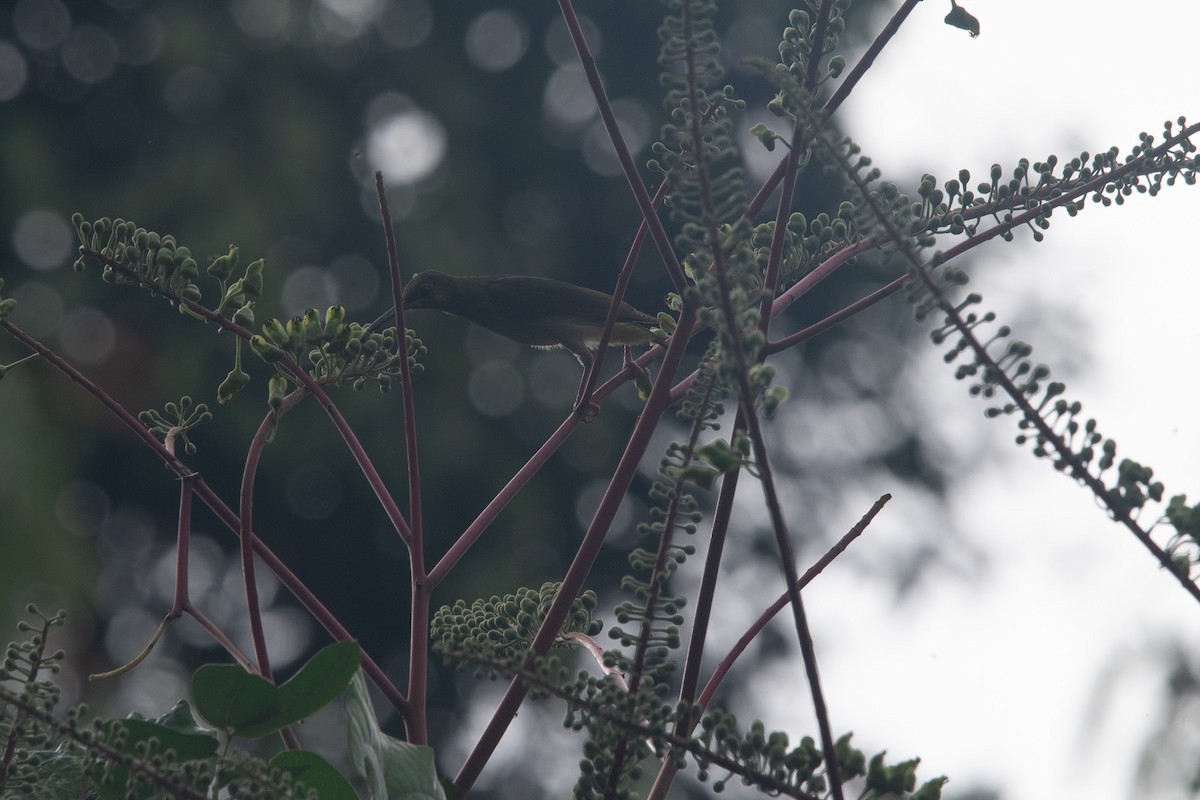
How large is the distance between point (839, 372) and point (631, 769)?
6639 millimetres

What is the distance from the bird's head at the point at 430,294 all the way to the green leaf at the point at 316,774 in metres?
2.57

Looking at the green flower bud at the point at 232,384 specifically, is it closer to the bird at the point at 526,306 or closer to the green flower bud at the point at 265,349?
the green flower bud at the point at 265,349

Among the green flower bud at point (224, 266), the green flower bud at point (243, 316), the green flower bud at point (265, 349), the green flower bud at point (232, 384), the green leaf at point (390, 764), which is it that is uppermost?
the green flower bud at point (224, 266)

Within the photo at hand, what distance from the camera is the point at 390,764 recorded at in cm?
75

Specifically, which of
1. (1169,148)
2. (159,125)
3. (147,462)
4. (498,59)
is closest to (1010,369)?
(1169,148)

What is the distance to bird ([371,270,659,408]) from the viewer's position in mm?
3219

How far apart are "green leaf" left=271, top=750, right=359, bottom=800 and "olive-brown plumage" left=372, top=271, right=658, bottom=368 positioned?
95.3 inches

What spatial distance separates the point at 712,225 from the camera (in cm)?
65

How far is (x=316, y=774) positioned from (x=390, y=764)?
56mm

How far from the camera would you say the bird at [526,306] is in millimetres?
3219

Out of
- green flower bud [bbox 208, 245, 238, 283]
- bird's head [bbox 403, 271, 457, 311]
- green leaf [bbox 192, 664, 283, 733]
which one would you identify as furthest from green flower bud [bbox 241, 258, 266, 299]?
bird's head [bbox 403, 271, 457, 311]

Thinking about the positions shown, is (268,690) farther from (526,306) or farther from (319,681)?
(526,306)

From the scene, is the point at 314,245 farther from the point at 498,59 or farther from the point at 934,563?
the point at 934,563

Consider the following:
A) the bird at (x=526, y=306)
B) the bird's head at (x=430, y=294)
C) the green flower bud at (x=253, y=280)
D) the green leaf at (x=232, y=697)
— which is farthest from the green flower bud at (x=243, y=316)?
the bird's head at (x=430, y=294)
